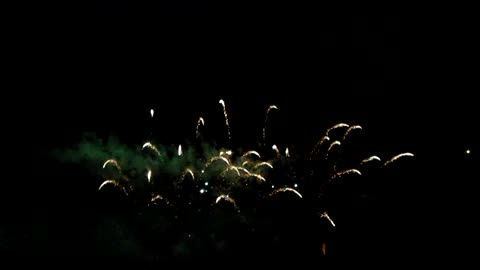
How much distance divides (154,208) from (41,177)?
3613 millimetres

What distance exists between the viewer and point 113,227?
40.6 feet

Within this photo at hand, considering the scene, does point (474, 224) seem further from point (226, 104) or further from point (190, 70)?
point (190, 70)

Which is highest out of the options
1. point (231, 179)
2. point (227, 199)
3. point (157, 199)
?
point (231, 179)

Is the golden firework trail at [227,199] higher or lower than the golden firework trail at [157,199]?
lower

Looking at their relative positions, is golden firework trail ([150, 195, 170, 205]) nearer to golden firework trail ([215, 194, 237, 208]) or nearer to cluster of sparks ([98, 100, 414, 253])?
cluster of sparks ([98, 100, 414, 253])

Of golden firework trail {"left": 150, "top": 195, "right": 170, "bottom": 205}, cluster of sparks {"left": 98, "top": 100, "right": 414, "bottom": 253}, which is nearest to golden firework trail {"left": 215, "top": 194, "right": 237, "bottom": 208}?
cluster of sparks {"left": 98, "top": 100, "right": 414, "bottom": 253}

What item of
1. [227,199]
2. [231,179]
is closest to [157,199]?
[227,199]

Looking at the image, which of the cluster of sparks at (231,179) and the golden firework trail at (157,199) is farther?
the cluster of sparks at (231,179)

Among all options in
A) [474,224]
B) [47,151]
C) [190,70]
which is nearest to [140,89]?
[190,70]

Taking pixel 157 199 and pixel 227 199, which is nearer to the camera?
pixel 227 199

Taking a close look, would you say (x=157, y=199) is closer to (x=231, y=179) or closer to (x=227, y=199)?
(x=227, y=199)

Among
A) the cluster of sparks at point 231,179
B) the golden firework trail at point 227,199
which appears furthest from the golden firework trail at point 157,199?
the golden firework trail at point 227,199

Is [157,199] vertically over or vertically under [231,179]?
under

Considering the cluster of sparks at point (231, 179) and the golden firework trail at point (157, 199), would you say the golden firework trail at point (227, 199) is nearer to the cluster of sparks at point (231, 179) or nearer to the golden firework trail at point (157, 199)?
the cluster of sparks at point (231, 179)
